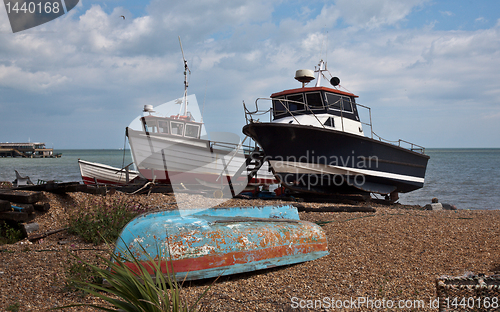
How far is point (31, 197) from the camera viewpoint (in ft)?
20.1

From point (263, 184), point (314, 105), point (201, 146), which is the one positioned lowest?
point (263, 184)

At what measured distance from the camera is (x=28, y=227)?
18.4 ft

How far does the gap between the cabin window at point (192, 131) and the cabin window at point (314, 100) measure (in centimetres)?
552

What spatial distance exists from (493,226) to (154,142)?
37.8 feet

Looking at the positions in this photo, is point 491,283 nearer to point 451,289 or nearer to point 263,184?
point 451,289

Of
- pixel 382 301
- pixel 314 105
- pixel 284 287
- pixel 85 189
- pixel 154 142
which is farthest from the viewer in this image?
pixel 154 142

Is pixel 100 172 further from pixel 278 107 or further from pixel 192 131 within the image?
pixel 278 107

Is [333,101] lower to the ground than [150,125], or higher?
higher

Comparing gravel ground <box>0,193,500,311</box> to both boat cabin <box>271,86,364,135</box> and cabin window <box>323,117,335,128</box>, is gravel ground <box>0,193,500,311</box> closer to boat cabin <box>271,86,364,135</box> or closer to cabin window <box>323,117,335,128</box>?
cabin window <box>323,117,335,128</box>

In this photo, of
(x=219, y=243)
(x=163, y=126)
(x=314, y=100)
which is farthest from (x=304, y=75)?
(x=219, y=243)

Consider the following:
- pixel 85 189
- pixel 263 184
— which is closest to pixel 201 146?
pixel 263 184

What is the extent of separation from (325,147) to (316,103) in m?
2.05

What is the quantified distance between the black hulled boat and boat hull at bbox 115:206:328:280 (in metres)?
6.34

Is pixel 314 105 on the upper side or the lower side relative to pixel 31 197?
upper
